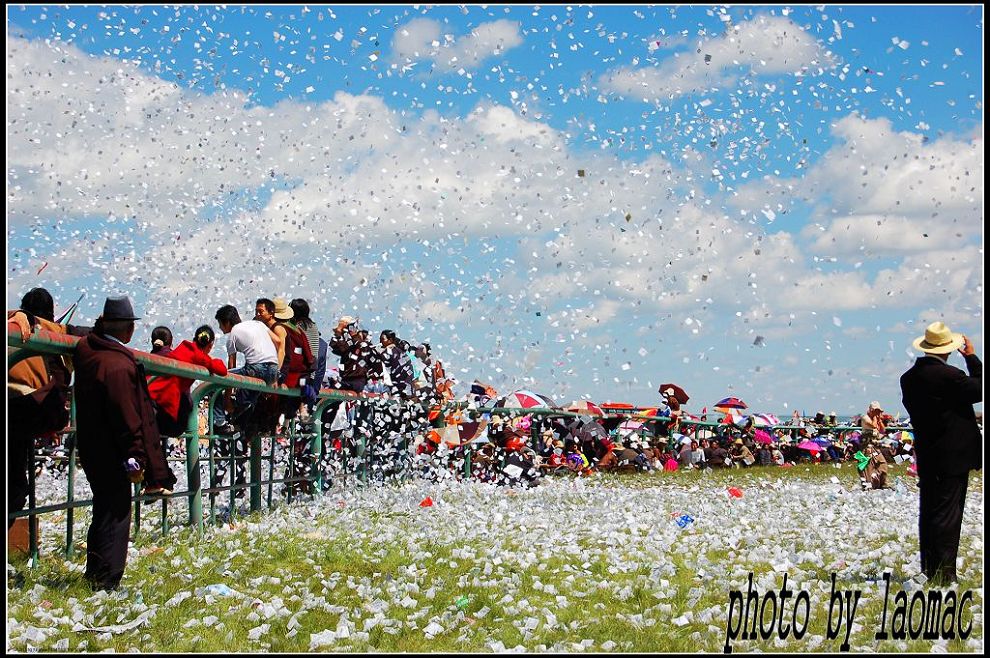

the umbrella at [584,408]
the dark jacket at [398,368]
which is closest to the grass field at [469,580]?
the dark jacket at [398,368]

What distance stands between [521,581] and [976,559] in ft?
14.8

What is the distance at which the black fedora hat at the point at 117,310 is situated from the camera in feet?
28.7

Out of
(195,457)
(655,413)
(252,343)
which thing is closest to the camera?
(195,457)

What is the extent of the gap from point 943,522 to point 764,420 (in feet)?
84.6

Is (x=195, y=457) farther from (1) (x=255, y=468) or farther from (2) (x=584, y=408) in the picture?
(2) (x=584, y=408)

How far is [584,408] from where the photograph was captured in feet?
83.1

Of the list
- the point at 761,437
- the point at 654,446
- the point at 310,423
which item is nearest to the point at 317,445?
the point at 310,423

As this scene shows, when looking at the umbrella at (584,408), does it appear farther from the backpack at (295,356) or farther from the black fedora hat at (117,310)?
the black fedora hat at (117,310)

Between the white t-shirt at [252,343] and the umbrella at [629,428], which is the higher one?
the white t-shirt at [252,343]

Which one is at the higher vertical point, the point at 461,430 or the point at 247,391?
the point at 247,391

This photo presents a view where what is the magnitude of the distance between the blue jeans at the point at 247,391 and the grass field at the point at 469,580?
1.21 metres

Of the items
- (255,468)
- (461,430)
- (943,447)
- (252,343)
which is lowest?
(255,468)

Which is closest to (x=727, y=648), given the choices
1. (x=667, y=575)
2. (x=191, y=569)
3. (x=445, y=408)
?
(x=667, y=575)

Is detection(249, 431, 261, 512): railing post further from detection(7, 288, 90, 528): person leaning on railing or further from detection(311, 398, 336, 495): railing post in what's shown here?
detection(7, 288, 90, 528): person leaning on railing
